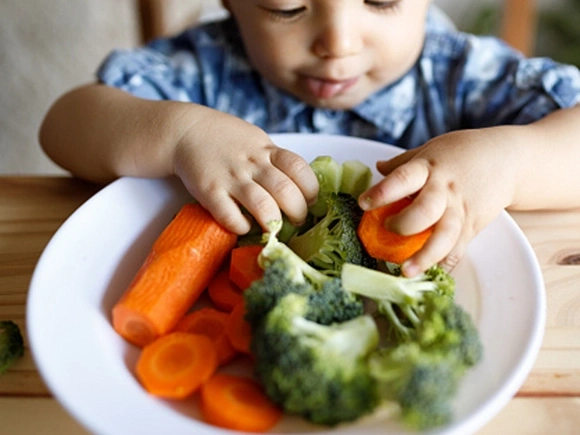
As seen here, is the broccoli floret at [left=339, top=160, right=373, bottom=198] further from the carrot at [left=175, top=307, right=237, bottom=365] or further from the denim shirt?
the denim shirt

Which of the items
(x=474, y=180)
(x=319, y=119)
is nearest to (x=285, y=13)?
(x=319, y=119)

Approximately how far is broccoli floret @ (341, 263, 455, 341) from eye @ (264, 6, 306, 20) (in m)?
0.48

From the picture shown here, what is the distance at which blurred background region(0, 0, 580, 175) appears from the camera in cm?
191

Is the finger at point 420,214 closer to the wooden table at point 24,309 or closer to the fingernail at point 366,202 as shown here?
the fingernail at point 366,202

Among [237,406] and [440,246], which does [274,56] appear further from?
[237,406]

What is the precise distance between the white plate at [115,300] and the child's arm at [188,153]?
0.06 meters

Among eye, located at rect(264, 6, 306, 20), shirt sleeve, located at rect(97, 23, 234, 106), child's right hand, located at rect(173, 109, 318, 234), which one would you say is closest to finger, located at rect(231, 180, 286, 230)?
child's right hand, located at rect(173, 109, 318, 234)

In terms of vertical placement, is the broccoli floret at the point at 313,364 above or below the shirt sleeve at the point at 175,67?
above

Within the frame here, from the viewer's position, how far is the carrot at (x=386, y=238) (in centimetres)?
79

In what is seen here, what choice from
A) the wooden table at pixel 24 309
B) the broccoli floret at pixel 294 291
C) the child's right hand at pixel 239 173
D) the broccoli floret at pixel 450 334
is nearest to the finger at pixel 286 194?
the child's right hand at pixel 239 173

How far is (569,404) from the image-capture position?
2.42ft

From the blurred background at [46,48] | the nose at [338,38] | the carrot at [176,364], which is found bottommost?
the blurred background at [46,48]

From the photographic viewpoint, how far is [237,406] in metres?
0.65

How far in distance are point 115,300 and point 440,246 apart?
15.2 inches
